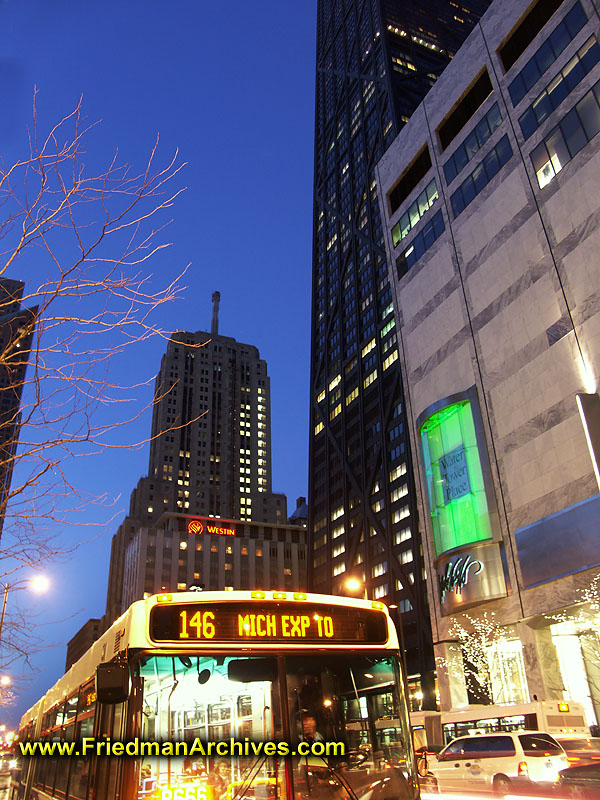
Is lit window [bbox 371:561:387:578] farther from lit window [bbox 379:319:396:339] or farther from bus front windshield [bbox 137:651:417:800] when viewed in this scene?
bus front windshield [bbox 137:651:417:800]

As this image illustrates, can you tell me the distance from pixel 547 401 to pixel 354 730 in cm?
3275

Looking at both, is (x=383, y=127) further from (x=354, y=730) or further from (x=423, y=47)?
(x=354, y=730)

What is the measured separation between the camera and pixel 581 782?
1376cm

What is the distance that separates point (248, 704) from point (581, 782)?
12000 millimetres

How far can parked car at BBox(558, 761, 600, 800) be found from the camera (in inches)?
529

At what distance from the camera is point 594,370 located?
109 ft

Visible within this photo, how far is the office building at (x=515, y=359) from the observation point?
33.8m

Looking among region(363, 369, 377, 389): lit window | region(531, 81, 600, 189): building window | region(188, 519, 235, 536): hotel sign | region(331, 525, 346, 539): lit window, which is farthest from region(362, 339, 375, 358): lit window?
region(531, 81, 600, 189): building window

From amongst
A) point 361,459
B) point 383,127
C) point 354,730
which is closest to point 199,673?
point 354,730

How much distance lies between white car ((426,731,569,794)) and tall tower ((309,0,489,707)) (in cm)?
5790

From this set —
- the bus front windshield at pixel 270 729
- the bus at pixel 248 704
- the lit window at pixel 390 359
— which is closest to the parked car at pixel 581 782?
the bus at pixel 248 704

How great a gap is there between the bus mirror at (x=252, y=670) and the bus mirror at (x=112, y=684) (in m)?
0.97

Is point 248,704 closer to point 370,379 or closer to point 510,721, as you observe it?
point 510,721

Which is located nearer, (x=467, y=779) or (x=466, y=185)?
(x=467, y=779)
